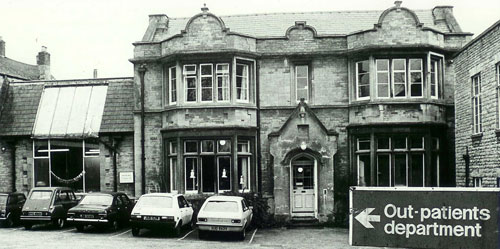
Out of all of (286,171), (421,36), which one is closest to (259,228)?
(286,171)

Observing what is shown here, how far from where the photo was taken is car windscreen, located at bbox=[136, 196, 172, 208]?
18516mm

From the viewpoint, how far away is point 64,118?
2561cm

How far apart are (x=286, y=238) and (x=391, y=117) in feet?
22.3

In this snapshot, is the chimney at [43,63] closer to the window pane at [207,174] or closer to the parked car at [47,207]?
the parked car at [47,207]

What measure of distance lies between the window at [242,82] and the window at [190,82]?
1806mm

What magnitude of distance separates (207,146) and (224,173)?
1.34 m

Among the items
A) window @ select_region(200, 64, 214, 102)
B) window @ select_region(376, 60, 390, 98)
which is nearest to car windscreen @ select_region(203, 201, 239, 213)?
window @ select_region(200, 64, 214, 102)

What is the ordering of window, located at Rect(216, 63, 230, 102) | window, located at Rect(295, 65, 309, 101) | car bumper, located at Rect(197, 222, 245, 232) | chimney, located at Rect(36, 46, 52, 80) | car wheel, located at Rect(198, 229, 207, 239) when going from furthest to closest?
chimney, located at Rect(36, 46, 52, 80) → window, located at Rect(295, 65, 309, 101) → window, located at Rect(216, 63, 230, 102) → car wheel, located at Rect(198, 229, 207, 239) → car bumper, located at Rect(197, 222, 245, 232)

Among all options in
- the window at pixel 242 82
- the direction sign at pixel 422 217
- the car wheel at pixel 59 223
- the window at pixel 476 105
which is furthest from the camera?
the window at pixel 242 82

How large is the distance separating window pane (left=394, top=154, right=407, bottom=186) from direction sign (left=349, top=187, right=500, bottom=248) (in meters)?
13.0

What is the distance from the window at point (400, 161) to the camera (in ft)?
71.3

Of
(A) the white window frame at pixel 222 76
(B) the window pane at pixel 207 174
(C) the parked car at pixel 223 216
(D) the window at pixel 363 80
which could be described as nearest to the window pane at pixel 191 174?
(B) the window pane at pixel 207 174

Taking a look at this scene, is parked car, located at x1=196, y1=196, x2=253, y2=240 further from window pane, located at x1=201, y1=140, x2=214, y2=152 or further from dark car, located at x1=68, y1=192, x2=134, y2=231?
window pane, located at x1=201, y1=140, x2=214, y2=152

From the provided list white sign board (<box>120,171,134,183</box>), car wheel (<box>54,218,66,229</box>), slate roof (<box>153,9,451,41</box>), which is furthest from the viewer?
slate roof (<box>153,9,451,41</box>)
